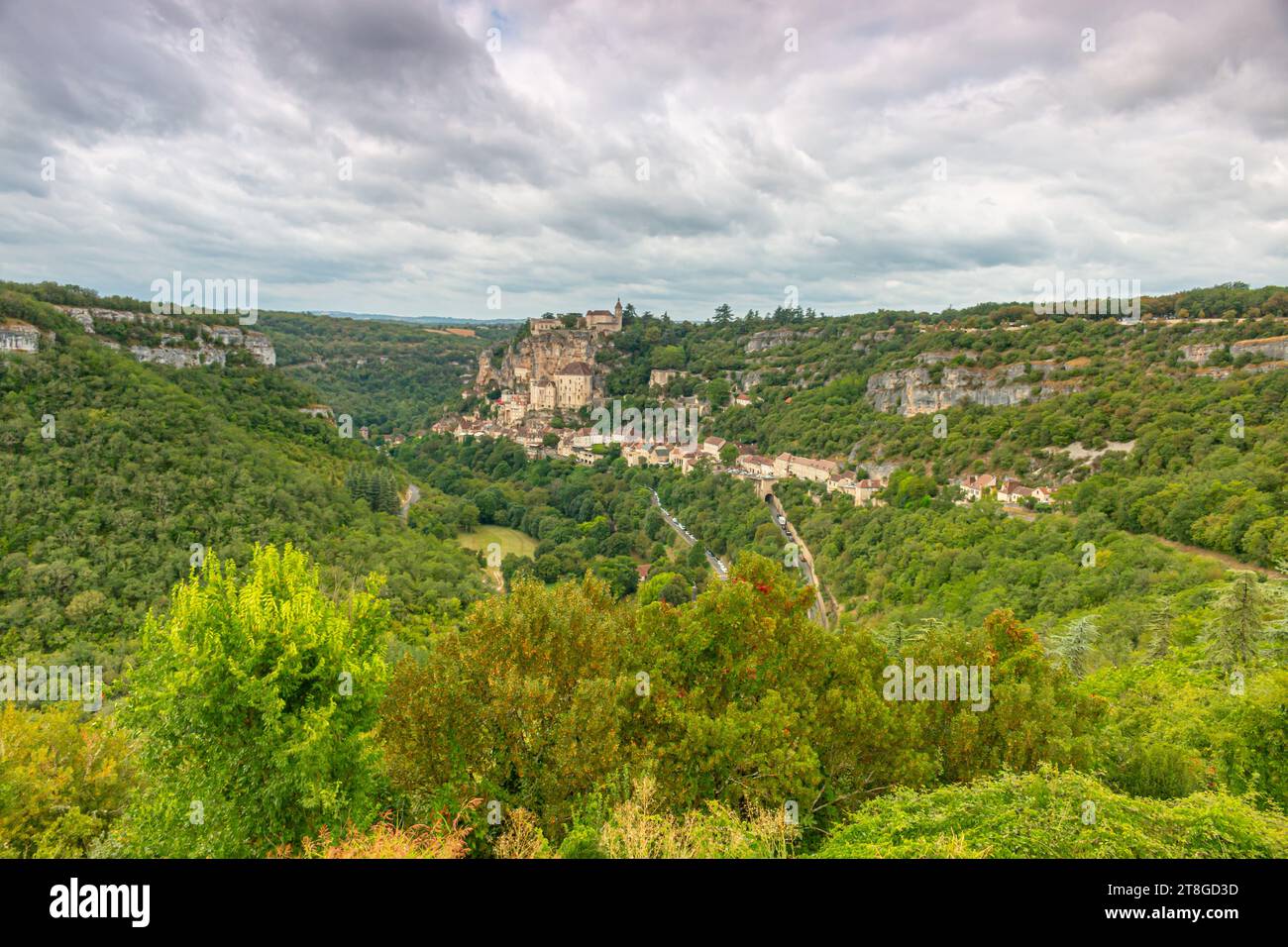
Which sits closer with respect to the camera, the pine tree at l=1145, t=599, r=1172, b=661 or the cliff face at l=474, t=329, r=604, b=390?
the pine tree at l=1145, t=599, r=1172, b=661

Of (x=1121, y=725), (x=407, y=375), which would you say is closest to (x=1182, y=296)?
(x=1121, y=725)

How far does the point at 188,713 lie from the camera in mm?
7746

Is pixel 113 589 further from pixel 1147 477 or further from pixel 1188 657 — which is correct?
pixel 1147 477

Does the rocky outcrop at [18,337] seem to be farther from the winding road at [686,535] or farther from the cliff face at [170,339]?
the winding road at [686,535]

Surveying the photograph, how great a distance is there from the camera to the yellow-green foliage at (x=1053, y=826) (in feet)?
21.2

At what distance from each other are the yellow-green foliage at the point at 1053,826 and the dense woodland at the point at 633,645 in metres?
0.06

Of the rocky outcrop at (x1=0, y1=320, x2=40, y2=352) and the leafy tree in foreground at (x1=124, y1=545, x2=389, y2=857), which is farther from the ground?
Answer: the rocky outcrop at (x1=0, y1=320, x2=40, y2=352)

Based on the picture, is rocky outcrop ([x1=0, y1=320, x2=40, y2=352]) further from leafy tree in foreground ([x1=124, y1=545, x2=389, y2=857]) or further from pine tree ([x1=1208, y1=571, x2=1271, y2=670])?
pine tree ([x1=1208, y1=571, x2=1271, y2=670])

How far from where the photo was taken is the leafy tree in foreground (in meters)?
7.66

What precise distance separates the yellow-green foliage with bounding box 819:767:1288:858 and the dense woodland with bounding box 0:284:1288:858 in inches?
2.3

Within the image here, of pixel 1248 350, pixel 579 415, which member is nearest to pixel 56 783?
pixel 1248 350

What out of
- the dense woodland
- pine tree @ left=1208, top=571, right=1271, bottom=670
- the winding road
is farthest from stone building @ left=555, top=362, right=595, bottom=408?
pine tree @ left=1208, top=571, right=1271, bottom=670

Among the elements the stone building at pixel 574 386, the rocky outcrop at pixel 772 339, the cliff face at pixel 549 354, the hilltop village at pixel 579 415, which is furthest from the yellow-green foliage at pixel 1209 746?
the cliff face at pixel 549 354

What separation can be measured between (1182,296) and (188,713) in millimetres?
90013
